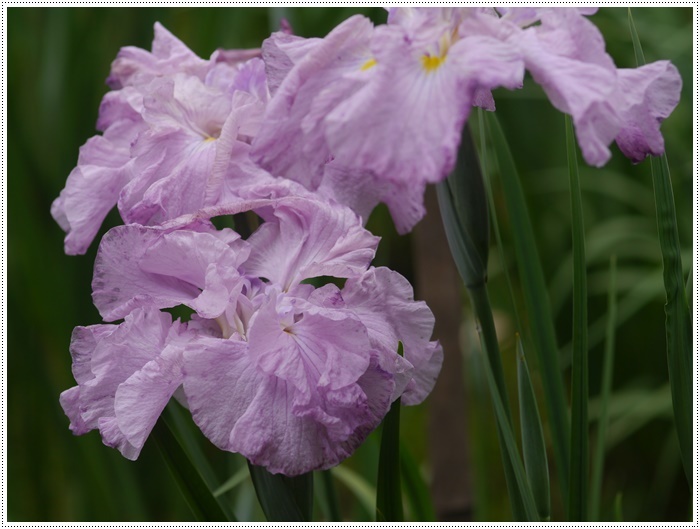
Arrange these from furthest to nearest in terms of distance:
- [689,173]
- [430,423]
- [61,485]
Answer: [61,485], [689,173], [430,423]

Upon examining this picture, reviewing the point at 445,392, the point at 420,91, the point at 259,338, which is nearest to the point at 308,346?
the point at 259,338

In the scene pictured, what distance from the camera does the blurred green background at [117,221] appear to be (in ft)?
3.03

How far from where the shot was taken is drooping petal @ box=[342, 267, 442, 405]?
372mm

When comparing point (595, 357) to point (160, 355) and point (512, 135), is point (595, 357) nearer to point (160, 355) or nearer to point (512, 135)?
point (512, 135)

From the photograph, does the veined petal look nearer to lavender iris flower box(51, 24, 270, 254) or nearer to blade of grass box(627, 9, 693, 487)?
lavender iris flower box(51, 24, 270, 254)

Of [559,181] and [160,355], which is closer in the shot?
[160,355]

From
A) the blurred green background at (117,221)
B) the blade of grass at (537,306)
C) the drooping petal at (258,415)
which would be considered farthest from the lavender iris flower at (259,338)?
the blurred green background at (117,221)

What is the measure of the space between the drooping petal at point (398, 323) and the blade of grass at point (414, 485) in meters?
0.14

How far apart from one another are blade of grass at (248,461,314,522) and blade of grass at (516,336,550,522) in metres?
0.12

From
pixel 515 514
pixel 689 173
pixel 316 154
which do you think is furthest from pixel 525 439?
pixel 689 173

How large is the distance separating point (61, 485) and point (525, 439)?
94 centimetres

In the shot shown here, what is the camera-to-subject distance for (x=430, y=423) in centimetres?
81

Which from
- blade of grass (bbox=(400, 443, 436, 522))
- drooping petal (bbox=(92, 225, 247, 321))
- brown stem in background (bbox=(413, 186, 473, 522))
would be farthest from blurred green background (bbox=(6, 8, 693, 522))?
drooping petal (bbox=(92, 225, 247, 321))

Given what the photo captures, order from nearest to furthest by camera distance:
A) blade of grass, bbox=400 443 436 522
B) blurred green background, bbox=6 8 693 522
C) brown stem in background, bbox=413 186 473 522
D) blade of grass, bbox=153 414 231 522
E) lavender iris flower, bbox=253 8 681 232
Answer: lavender iris flower, bbox=253 8 681 232, blade of grass, bbox=153 414 231 522, blade of grass, bbox=400 443 436 522, brown stem in background, bbox=413 186 473 522, blurred green background, bbox=6 8 693 522
